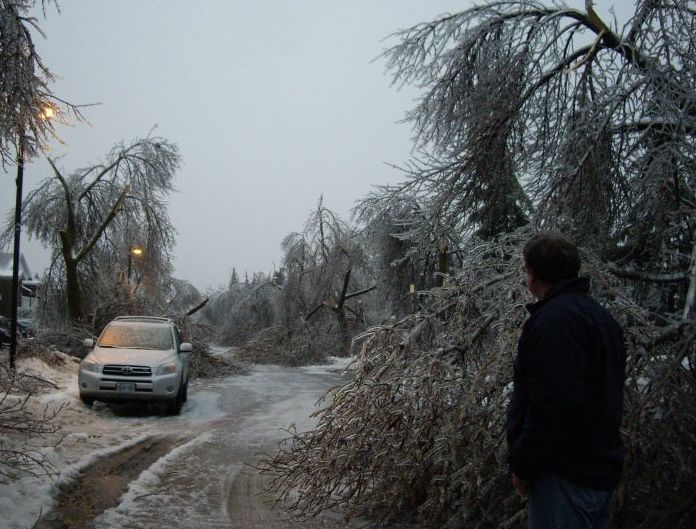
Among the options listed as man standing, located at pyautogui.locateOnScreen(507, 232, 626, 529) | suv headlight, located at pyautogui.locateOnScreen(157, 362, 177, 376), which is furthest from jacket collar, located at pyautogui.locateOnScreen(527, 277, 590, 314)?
suv headlight, located at pyautogui.locateOnScreen(157, 362, 177, 376)

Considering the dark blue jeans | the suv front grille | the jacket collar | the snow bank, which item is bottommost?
the snow bank

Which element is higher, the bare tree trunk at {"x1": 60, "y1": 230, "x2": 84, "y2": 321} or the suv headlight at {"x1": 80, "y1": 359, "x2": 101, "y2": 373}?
the bare tree trunk at {"x1": 60, "y1": 230, "x2": 84, "y2": 321}

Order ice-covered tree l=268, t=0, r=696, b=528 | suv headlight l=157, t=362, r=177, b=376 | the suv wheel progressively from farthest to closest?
the suv wheel, suv headlight l=157, t=362, r=177, b=376, ice-covered tree l=268, t=0, r=696, b=528

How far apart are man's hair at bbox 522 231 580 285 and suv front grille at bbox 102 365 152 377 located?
31.2 feet

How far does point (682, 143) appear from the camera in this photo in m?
5.65

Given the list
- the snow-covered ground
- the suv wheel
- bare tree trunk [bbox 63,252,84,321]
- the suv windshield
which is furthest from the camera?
bare tree trunk [bbox 63,252,84,321]

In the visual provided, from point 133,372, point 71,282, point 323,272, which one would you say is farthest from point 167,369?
point 323,272

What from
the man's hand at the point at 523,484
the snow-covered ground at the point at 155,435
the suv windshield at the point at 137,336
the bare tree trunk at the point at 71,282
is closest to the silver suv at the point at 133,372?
the suv windshield at the point at 137,336

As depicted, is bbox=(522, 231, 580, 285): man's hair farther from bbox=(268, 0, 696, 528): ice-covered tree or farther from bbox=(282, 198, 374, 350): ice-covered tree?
bbox=(282, 198, 374, 350): ice-covered tree

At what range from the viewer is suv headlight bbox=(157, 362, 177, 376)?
437 inches

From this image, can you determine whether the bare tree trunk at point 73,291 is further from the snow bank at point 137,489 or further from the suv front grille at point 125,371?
the snow bank at point 137,489

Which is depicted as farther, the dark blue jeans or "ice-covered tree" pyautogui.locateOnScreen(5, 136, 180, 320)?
"ice-covered tree" pyautogui.locateOnScreen(5, 136, 180, 320)

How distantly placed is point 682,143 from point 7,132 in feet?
20.2

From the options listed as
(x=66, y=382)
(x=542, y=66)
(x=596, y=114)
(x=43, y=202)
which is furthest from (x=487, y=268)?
(x=43, y=202)
